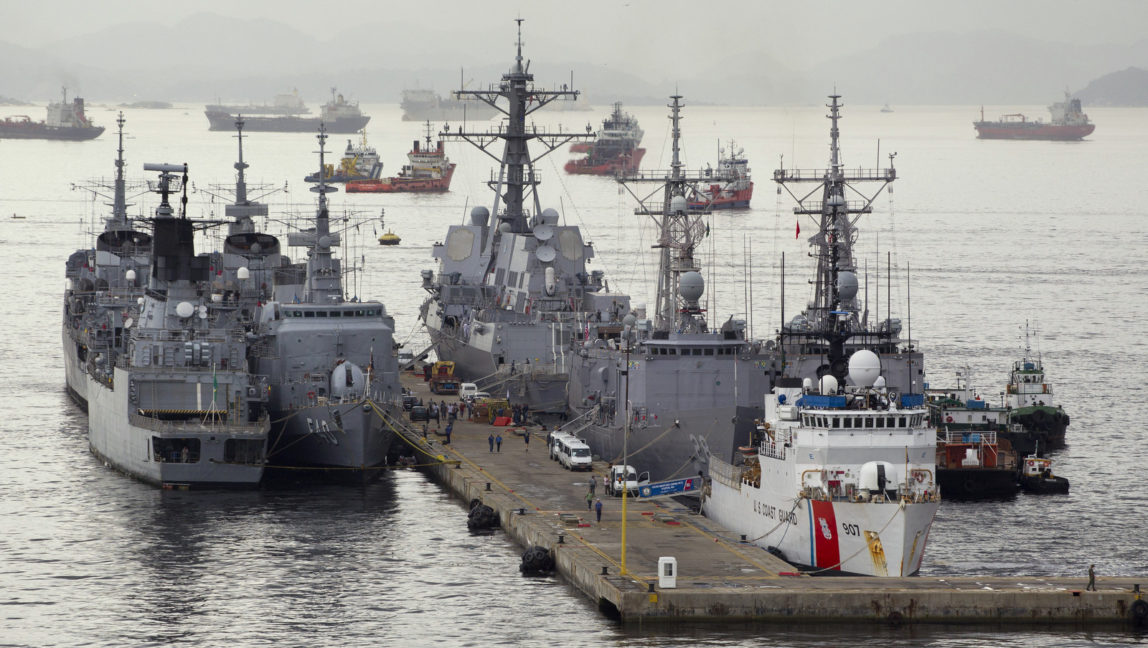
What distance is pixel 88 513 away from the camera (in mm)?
49969

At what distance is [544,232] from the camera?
230ft

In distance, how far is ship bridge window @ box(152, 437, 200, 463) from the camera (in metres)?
52.3

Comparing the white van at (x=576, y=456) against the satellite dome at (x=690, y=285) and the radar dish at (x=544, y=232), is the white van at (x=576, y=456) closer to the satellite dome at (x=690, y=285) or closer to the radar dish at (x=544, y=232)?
the satellite dome at (x=690, y=285)

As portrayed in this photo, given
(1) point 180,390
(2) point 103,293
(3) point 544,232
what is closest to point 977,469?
(3) point 544,232

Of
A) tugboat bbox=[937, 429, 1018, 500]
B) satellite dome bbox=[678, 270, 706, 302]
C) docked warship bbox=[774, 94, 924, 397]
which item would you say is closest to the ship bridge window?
satellite dome bbox=[678, 270, 706, 302]

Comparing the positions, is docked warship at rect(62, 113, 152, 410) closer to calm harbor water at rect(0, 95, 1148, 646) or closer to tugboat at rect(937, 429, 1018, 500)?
calm harbor water at rect(0, 95, 1148, 646)

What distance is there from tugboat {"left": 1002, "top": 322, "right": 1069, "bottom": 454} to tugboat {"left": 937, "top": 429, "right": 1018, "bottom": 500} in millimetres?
5232

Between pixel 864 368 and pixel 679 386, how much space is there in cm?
1175

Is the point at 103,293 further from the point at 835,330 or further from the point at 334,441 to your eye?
the point at 835,330

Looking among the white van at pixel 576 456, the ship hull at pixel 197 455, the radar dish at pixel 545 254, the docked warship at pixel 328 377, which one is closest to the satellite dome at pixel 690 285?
the white van at pixel 576 456

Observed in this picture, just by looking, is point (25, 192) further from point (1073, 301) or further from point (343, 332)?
point (343, 332)

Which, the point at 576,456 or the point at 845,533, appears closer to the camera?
the point at 845,533

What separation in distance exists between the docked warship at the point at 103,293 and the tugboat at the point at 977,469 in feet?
96.6

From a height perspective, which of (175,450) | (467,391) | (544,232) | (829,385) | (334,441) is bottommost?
(175,450)
